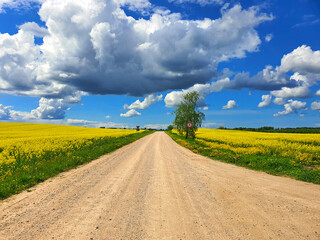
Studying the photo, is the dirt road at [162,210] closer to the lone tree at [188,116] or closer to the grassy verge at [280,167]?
the grassy verge at [280,167]

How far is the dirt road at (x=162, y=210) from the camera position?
412cm

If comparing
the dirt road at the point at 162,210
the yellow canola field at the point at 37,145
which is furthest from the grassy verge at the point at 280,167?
the yellow canola field at the point at 37,145

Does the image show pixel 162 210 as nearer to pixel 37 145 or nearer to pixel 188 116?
pixel 37 145

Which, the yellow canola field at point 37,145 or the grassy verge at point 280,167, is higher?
the yellow canola field at point 37,145

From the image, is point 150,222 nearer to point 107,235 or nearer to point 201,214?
point 107,235

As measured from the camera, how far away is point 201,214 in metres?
4.99

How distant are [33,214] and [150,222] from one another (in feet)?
10.8

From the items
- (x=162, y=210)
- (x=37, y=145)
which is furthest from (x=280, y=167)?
(x=37, y=145)

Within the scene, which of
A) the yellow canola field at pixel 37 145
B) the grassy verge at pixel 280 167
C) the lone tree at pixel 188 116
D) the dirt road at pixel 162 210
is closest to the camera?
the dirt road at pixel 162 210

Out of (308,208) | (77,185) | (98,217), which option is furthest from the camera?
(77,185)

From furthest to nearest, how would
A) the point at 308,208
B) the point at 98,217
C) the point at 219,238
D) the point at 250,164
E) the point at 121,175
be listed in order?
the point at 250,164, the point at 121,175, the point at 308,208, the point at 98,217, the point at 219,238

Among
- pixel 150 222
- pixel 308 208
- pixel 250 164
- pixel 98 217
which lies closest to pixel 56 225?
pixel 98 217

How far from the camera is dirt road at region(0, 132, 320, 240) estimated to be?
4.12 metres

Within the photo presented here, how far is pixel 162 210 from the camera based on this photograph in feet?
17.2
